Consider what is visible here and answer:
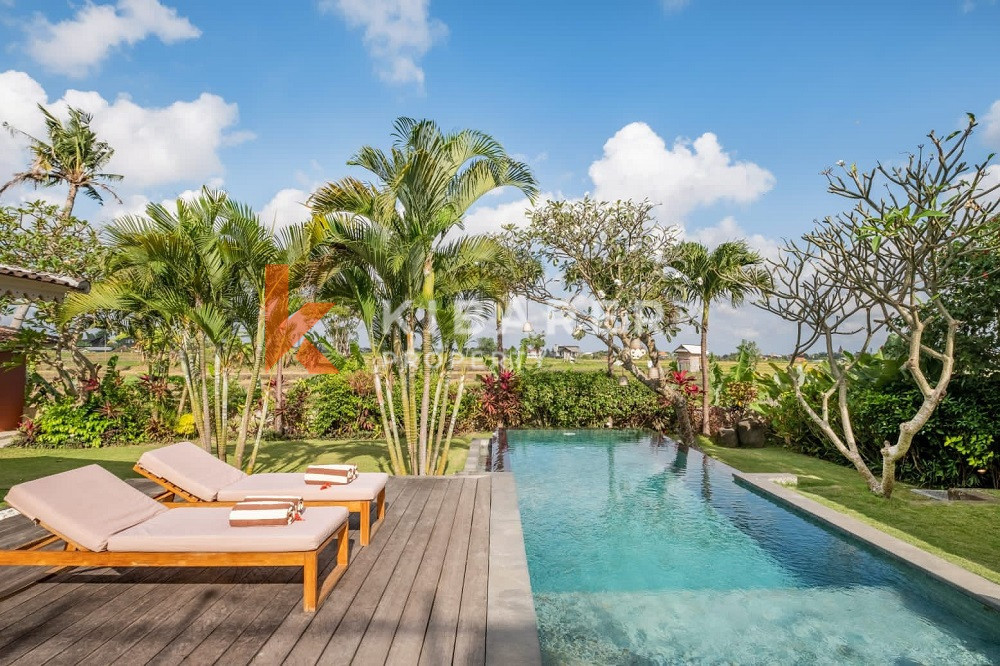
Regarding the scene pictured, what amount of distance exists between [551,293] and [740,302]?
573cm

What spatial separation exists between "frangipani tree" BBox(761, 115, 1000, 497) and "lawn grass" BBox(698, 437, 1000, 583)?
403 mm

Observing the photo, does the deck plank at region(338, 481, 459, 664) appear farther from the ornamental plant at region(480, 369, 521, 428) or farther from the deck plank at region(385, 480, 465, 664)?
the ornamental plant at region(480, 369, 521, 428)

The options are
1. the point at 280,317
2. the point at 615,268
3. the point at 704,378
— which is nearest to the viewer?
the point at 280,317

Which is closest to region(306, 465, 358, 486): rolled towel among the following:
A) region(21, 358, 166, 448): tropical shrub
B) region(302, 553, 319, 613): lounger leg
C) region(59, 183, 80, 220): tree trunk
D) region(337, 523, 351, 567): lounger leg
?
region(337, 523, 351, 567): lounger leg

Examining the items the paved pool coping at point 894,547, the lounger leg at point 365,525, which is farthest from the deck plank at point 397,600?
the paved pool coping at point 894,547

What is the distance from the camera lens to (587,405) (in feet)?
46.5

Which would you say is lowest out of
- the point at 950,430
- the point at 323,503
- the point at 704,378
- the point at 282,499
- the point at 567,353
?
the point at 323,503

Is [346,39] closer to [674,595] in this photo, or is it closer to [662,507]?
[662,507]

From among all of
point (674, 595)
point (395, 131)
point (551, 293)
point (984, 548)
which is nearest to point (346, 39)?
point (395, 131)

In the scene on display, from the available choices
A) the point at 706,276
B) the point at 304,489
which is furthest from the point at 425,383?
the point at 706,276

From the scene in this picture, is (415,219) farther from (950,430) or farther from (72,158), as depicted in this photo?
(72,158)

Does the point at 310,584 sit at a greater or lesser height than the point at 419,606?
greater

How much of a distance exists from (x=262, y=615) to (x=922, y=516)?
23.6 feet

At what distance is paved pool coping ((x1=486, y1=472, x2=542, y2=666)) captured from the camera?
2.82m
